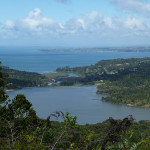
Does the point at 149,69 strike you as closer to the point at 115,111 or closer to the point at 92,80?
the point at 92,80

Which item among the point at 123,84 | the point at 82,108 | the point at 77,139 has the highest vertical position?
the point at 77,139

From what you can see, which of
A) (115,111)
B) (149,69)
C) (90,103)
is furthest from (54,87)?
(149,69)

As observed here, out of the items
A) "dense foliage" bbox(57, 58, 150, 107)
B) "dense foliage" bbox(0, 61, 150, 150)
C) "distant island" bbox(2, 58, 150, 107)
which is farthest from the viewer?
Answer: "distant island" bbox(2, 58, 150, 107)

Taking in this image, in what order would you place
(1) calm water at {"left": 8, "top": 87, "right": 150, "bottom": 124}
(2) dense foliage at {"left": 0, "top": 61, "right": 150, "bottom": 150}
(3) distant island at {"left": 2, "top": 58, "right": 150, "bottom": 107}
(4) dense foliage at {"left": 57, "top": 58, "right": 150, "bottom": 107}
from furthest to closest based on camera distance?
(3) distant island at {"left": 2, "top": 58, "right": 150, "bottom": 107}
(4) dense foliage at {"left": 57, "top": 58, "right": 150, "bottom": 107}
(1) calm water at {"left": 8, "top": 87, "right": 150, "bottom": 124}
(2) dense foliage at {"left": 0, "top": 61, "right": 150, "bottom": 150}

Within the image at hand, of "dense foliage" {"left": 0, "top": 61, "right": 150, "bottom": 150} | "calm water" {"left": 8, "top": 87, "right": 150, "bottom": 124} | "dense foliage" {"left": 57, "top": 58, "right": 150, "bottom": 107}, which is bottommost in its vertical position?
"calm water" {"left": 8, "top": 87, "right": 150, "bottom": 124}

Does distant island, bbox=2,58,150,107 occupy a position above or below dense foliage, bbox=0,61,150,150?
below

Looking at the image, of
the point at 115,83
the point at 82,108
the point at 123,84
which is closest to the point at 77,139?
the point at 82,108

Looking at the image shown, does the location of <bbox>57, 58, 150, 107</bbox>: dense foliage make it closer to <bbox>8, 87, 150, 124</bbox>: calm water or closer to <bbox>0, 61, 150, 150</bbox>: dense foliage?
<bbox>8, 87, 150, 124</bbox>: calm water

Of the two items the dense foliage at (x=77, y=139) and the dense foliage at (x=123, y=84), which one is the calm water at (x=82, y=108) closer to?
the dense foliage at (x=123, y=84)

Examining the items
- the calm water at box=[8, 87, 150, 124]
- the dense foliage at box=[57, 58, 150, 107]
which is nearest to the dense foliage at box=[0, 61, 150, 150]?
the calm water at box=[8, 87, 150, 124]

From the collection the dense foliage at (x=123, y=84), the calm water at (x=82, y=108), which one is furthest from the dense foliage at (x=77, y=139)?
the dense foliage at (x=123, y=84)

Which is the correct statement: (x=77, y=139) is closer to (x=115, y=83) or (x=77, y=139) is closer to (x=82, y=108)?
(x=82, y=108)
